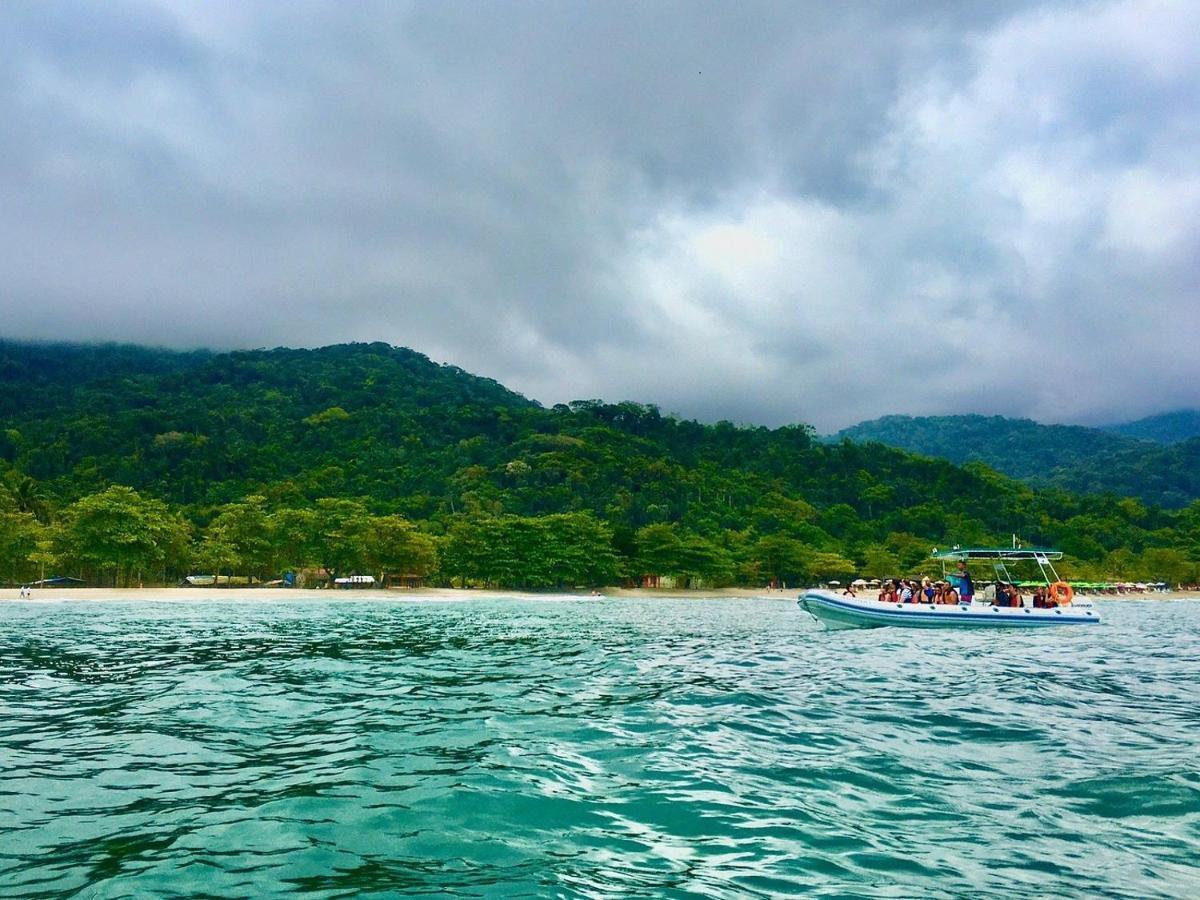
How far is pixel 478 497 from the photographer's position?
128 m

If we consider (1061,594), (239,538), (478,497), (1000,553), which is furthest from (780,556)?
(1000,553)

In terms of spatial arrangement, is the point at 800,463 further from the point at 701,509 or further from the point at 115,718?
the point at 115,718

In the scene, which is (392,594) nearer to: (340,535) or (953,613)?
(340,535)

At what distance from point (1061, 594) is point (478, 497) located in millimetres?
98742

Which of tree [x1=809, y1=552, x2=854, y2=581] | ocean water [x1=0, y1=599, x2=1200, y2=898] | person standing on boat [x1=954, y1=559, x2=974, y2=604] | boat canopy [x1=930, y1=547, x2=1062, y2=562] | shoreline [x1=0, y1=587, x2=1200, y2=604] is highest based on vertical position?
tree [x1=809, y1=552, x2=854, y2=581]

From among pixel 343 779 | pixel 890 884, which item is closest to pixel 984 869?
pixel 890 884

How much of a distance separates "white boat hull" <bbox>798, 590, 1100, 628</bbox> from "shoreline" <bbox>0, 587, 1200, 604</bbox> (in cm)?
4594

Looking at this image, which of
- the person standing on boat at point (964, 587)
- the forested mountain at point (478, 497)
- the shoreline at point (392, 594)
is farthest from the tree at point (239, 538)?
the person standing on boat at point (964, 587)

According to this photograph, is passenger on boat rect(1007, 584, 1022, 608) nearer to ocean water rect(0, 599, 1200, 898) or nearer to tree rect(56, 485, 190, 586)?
ocean water rect(0, 599, 1200, 898)

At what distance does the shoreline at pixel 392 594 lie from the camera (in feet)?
211

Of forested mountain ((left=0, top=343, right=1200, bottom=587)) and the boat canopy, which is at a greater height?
forested mountain ((left=0, top=343, right=1200, bottom=587))

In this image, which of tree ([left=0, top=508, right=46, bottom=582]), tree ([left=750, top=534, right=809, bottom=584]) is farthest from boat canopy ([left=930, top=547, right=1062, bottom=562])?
tree ([left=0, top=508, right=46, bottom=582])

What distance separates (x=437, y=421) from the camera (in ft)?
578

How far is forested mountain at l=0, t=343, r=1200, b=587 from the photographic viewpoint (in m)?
82.4
